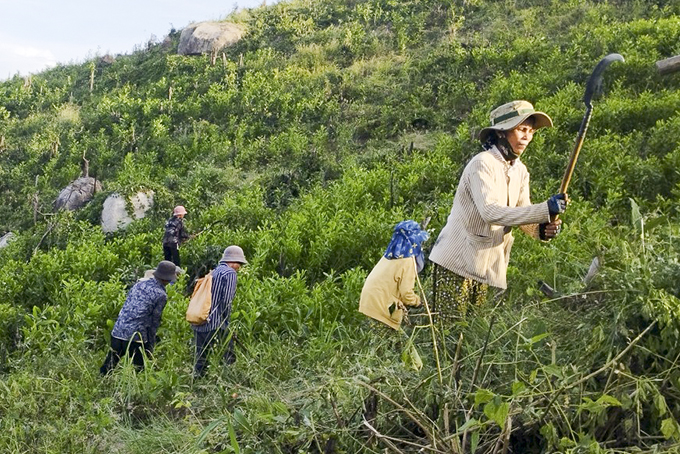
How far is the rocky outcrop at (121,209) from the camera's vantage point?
35.8 feet

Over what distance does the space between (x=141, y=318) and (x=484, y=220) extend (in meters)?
3.02

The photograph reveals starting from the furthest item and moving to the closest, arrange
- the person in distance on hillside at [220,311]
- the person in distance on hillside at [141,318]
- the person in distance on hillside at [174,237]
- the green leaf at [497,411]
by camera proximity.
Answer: the person in distance on hillside at [174,237] → the person in distance on hillside at [141,318] → the person in distance on hillside at [220,311] → the green leaf at [497,411]

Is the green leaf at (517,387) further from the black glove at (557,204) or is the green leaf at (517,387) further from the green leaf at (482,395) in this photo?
the black glove at (557,204)

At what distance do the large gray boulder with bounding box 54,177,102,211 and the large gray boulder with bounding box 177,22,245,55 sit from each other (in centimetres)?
787

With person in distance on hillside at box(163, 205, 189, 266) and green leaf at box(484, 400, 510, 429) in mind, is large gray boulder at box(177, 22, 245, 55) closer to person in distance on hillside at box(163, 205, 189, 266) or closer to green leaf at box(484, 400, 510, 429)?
person in distance on hillside at box(163, 205, 189, 266)

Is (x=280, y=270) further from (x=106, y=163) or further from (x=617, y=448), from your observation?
(x=106, y=163)

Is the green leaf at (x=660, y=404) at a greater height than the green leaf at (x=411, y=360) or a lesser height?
lesser

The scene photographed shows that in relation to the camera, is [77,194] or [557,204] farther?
[77,194]

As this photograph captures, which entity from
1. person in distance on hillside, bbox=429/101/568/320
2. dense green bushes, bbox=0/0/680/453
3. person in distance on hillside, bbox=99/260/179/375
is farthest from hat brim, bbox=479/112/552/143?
person in distance on hillside, bbox=99/260/179/375

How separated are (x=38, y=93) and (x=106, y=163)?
311 inches

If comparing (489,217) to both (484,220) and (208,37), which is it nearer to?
(484,220)

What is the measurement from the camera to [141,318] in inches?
202

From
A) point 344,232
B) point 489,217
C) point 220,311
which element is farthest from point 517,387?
point 344,232

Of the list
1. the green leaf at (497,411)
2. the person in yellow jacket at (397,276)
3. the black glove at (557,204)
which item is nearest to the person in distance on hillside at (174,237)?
the person in yellow jacket at (397,276)
